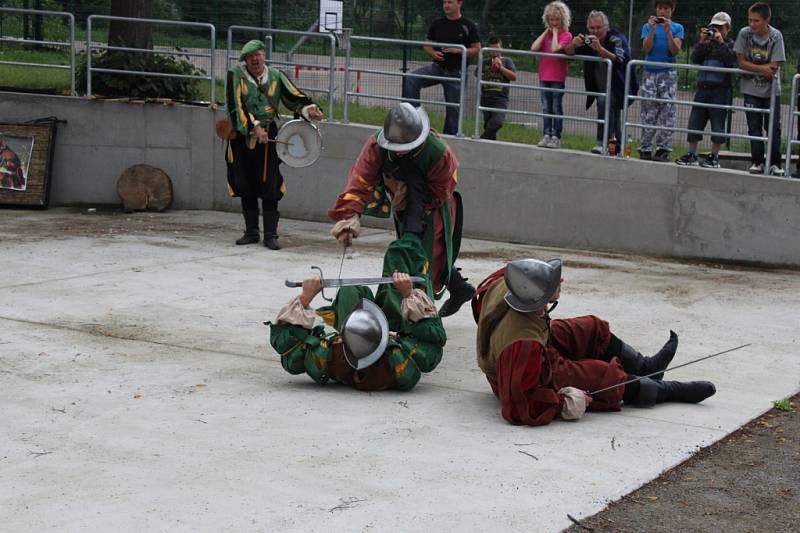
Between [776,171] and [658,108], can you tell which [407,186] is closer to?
[776,171]

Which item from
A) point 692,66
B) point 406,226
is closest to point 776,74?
point 692,66

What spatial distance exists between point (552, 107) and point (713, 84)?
65.9 inches

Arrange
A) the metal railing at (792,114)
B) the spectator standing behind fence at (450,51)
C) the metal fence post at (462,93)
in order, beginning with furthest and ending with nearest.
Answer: the spectator standing behind fence at (450,51)
the metal fence post at (462,93)
the metal railing at (792,114)

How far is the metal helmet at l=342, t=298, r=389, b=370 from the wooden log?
793 centimetres

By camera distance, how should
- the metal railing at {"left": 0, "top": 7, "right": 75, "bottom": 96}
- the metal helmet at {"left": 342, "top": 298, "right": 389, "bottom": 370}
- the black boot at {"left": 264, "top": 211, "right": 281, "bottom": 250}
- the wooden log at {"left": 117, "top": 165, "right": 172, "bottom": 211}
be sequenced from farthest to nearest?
the metal railing at {"left": 0, "top": 7, "right": 75, "bottom": 96}
the wooden log at {"left": 117, "top": 165, "right": 172, "bottom": 211}
the black boot at {"left": 264, "top": 211, "right": 281, "bottom": 250}
the metal helmet at {"left": 342, "top": 298, "right": 389, "bottom": 370}

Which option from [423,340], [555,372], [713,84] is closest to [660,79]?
[713,84]

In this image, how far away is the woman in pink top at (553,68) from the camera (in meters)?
12.6

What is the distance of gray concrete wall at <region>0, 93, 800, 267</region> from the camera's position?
11406 mm

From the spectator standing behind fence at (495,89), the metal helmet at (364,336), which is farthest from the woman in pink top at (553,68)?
the metal helmet at (364,336)

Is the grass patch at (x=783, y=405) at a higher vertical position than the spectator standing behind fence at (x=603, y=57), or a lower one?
lower

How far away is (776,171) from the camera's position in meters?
11.4

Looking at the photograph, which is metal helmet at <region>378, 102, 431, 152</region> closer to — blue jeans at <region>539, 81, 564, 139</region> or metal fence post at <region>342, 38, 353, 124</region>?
blue jeans at <region>539, 81, 564, 139</region>

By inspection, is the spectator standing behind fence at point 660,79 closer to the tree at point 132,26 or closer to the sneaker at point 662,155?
the sneaker at point 662,155

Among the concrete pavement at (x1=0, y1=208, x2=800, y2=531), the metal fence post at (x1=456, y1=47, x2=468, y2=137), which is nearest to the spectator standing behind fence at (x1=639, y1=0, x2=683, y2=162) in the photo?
the metal fence post at (x1=456, y1=47, x2=468, y2=137)
